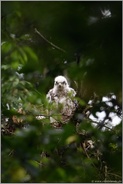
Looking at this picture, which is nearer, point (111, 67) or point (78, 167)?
point (111, 67)

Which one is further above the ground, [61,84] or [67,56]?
[61,84]

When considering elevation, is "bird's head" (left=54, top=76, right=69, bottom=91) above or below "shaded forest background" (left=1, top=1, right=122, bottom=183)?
above

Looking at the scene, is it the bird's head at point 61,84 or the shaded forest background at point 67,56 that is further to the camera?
the bird's head at point 61,84

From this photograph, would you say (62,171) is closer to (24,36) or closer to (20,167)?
(20,167)

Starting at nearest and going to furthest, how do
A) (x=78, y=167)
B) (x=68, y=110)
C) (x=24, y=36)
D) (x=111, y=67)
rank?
(x=111, y=67), (x=78, y=167), (x=24, y=36), (x=68, y=110)

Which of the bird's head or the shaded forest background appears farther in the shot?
the bird's head

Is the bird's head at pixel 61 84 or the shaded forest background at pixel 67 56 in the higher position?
the bird's head at pixel 61 84

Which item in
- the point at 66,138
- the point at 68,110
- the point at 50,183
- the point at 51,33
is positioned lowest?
the point at 50,183

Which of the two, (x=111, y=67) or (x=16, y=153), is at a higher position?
(x=111, y=67)

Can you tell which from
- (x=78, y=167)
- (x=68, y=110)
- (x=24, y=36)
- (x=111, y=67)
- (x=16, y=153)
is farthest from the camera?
(x=68, y=110)

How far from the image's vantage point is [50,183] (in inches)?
38.9

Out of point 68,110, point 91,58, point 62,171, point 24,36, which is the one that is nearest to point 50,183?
point 62,171

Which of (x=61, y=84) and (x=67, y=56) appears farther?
(x=61, y=84)

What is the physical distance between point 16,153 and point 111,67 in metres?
0.36
